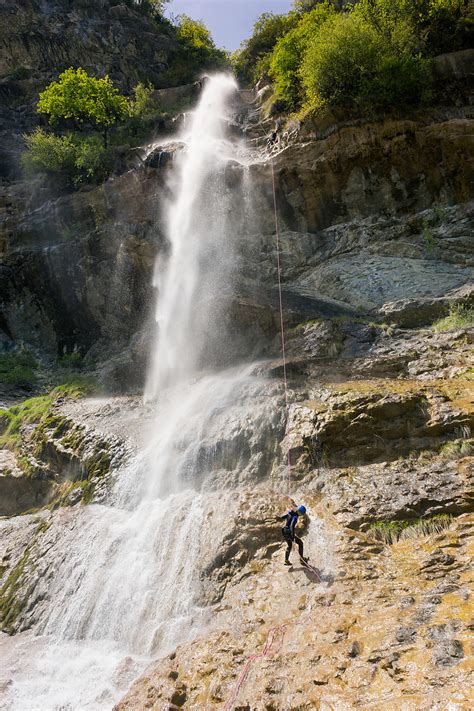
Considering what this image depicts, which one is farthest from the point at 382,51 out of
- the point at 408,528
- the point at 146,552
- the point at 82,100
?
the point at 146,552

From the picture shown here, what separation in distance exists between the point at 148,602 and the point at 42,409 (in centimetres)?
994

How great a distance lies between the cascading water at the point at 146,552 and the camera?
7.05 m

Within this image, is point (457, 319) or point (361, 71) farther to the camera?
point (361, 71)

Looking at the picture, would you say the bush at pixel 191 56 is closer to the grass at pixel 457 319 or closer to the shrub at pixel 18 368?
the shrub at pixel 18 368

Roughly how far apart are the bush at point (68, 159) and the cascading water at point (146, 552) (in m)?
12.2

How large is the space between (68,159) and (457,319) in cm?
2222

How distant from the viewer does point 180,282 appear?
18.2 m

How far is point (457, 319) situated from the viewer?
11750 millimetres

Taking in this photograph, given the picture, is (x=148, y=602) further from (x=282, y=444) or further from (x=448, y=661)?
(x=448, y=661)

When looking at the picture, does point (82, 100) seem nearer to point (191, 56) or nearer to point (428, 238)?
point (191, 56)

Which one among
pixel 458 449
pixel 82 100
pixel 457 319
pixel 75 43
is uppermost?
pixel 75 43

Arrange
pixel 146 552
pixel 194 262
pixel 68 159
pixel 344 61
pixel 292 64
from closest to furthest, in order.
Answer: pixel 146 552
pixel 344 61
pixel 194 262
pixel 292 64
pixel 68 159

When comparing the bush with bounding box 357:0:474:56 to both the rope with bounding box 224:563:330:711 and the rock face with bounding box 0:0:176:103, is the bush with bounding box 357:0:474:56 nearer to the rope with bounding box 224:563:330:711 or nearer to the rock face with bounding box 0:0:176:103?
the rope with bounding box 224:563:330:711

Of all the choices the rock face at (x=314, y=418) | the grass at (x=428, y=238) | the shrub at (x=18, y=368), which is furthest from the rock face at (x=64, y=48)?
the grass at (x=428, y=238)
